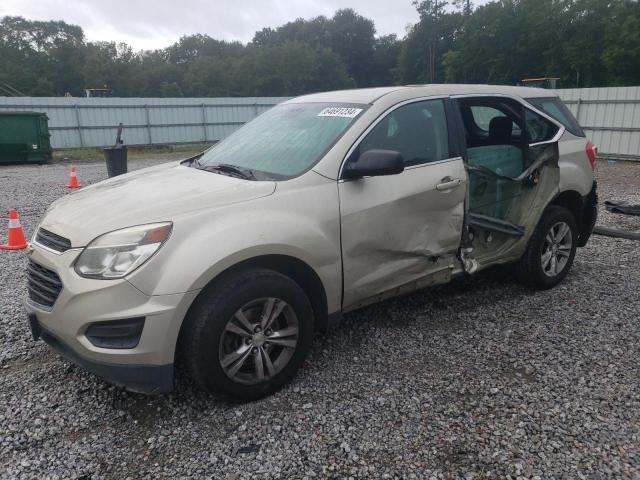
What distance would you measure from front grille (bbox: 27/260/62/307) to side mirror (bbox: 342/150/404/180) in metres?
1.78

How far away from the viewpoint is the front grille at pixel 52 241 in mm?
2803

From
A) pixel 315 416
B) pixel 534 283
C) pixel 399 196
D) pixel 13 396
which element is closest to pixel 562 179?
pixel 534 283

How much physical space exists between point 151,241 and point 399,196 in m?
1.62

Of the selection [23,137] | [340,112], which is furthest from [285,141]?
[23,137]

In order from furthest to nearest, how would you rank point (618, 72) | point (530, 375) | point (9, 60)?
point (9, 60) < point (618, 72) < point (530, 375)

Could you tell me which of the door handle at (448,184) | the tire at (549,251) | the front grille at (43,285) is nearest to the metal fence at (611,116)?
the tire at (549,251)

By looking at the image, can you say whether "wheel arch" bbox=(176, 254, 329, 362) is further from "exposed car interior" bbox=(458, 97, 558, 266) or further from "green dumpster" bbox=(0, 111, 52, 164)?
"green dumpster" bbox=(0, 111, 52, 164)

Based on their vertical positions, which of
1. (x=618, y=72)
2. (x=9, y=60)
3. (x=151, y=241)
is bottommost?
(x=151, y=241)

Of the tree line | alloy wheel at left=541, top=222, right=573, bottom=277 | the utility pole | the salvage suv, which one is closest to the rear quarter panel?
the salvage suv

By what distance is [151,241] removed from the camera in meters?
2.65

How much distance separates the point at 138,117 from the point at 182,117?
1954mm

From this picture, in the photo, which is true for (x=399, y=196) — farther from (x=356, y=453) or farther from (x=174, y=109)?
(x=174, y=109)

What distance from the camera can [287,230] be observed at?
2961 mm

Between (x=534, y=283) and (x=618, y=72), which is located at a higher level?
(x=618, y=72)
